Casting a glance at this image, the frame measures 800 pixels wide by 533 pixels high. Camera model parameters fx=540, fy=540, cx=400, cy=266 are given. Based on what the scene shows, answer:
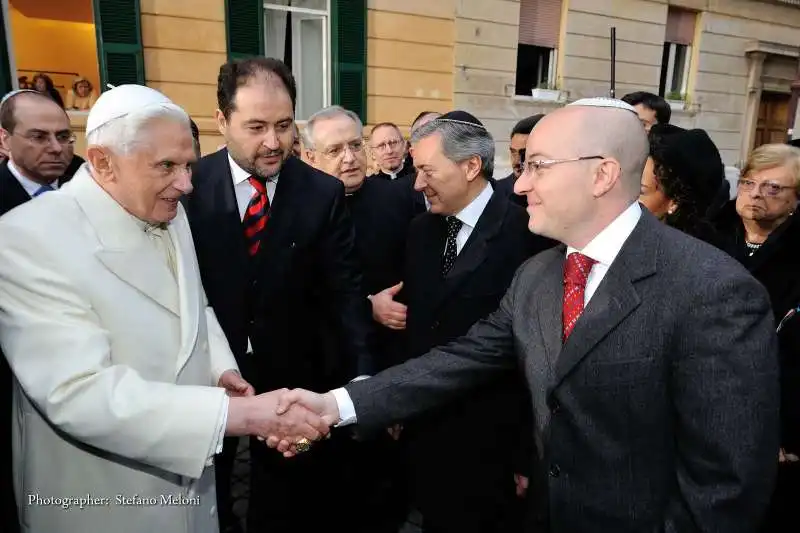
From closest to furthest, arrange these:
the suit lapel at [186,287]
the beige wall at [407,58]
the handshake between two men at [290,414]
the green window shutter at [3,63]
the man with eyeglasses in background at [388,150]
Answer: the suit lapel at [186,287] < the handshake between two men at [290,414] < the green window shutter at [3,63] < the man with eyeglasses in background at [388,150] < the beige wall at [407,58]

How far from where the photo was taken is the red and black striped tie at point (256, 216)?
8.53 feet

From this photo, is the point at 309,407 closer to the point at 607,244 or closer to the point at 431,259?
the point at 431,259

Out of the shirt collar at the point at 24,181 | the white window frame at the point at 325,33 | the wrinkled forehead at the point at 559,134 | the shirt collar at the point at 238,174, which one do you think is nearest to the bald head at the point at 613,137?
the wrinkled forehead at the point at 559,134

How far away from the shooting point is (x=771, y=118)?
1432 centimetres

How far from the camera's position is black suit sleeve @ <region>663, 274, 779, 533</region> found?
1346 mm

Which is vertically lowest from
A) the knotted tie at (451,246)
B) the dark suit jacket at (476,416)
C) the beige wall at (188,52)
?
the dark suit jacket at (476,416)

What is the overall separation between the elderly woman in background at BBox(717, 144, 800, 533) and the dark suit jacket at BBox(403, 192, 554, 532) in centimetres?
114

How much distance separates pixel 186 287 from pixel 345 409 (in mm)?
778

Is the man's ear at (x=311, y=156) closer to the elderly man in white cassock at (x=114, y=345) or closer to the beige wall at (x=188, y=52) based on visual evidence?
the elderly man in white cassock at (x=114, y=345)

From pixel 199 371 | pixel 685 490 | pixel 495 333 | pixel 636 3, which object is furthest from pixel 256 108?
pixel 636 3

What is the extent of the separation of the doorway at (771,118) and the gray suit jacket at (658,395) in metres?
15.3

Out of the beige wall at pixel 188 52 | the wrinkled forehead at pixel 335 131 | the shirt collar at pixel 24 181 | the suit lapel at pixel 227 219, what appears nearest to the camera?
the suit lapel at pixel 227 219

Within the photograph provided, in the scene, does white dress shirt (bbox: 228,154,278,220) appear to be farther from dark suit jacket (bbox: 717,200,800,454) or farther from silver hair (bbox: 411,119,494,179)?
dark suit jacket (bbox: 717,200,800,454)

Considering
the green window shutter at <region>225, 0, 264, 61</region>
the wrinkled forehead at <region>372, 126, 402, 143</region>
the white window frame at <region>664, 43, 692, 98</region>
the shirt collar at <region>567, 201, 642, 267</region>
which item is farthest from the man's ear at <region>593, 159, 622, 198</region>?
the white window frame at <region>664, 43, 692, 98</region>
